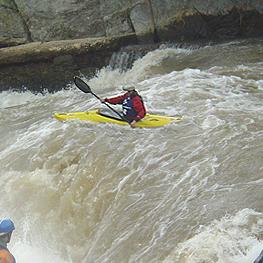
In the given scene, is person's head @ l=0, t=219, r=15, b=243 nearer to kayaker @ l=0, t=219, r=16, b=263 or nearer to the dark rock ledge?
kayaker @ l=0, t=219, r=16, b=263

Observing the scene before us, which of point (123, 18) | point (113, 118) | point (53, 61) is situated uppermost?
point (123, 18)

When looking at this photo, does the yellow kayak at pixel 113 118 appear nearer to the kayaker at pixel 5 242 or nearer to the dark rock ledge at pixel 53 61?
the kayaker at pixel 5 242

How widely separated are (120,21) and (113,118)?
4.92 m

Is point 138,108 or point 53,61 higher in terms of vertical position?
point 138,108

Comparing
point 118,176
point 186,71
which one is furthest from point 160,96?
point 118,176

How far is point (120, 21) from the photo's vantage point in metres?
11.9

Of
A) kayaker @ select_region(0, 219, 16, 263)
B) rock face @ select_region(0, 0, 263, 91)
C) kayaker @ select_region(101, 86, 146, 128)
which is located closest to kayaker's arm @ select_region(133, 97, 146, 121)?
kayaker @ select_region(101, 86, 146, 128)

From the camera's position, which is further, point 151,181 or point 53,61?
point 53,61

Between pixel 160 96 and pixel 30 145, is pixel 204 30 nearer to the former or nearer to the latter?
pixel 160 96

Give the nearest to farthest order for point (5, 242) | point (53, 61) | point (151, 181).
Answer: point (5, 242)
point (151, 181)
point (53, 61)

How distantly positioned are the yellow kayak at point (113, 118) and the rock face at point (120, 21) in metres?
4.30

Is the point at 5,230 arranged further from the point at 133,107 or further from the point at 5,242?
the point at 133,107

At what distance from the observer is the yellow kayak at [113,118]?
7.18 m

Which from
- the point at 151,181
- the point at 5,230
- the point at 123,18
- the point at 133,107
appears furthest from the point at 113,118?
the point at 123,18
